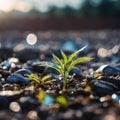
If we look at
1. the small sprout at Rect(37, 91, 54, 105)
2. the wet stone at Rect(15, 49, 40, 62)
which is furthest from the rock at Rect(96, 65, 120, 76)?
the wet stone at Rect(15, 49, 40, 62)

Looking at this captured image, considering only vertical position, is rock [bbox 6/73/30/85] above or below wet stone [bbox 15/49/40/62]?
below

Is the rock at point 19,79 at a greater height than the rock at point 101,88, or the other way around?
the rock at point 19,79

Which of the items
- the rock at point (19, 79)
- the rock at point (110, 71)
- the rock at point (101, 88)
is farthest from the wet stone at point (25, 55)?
the rock at point (101, 88)

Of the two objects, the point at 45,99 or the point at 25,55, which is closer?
the point at 45,99

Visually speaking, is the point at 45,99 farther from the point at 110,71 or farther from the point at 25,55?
the point at 25,55

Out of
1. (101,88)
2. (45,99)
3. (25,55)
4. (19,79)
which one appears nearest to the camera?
(45,99)

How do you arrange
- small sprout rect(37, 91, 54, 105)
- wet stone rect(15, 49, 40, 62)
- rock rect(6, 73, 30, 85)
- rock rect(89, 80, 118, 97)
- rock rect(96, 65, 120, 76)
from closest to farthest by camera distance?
small sprout rect(37, 91, 54, 105), rock rect(89, 80, 118, 97), rock rect(6, 73, 30, 85), rock rect(96, 65, 120, 76), wet stone rect(15, 49, 40, 62)

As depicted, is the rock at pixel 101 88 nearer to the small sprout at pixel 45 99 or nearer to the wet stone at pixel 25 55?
the small sprout at pixel 45 99

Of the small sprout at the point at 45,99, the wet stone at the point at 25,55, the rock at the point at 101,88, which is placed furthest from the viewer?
the wet stone at the point at 25,55

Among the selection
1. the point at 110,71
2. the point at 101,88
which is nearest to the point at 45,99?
the point at 101,88

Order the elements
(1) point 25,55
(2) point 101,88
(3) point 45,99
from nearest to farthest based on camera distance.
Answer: (3) point 45,99
(2) point 101,88
(1) point 25,55

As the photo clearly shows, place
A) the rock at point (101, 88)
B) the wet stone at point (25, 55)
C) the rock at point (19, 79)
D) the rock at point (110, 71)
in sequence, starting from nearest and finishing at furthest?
the rock at point (101, 88), the rock at point (19, 79), the rock at point (110, 71), the wet stone at point (25, 55)

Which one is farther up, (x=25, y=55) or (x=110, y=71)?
(x=25, y=55)

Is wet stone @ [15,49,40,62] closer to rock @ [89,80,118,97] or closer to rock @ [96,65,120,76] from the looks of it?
rock @ [96,65,120,76]
